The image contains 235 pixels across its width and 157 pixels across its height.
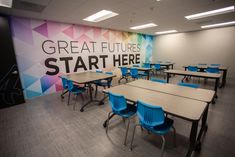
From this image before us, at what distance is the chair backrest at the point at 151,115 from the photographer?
147 cm

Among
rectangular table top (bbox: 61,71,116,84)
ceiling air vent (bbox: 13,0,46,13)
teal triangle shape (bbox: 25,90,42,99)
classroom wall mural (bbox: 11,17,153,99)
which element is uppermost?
ceiling air vent (bbox: 13,0,46,13)

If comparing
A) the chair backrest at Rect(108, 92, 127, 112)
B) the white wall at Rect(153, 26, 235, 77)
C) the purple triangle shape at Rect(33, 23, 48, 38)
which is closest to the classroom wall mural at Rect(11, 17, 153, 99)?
the purple triangle shape at Rect(33, 23, 48, 38)

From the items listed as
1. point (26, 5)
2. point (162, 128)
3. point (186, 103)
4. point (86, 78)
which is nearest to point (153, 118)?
point (162, 128)

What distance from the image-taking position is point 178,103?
5.68ft

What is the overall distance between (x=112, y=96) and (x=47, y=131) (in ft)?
5.27

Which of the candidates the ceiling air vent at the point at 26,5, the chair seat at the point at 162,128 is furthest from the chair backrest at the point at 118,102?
the ceiling air vent at the point at 26,5

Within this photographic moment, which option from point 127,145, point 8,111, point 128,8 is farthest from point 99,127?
point 128,8

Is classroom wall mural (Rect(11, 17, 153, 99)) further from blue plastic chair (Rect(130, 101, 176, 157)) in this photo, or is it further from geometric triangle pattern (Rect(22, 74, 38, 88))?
blue plastic chair (Rect(130, 101, 176, 157))

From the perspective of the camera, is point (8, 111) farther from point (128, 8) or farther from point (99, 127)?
point (128, 8)

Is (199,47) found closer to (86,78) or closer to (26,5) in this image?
(86,78)

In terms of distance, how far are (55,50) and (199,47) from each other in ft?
26.5

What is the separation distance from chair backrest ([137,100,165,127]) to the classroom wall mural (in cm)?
423

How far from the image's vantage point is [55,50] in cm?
460

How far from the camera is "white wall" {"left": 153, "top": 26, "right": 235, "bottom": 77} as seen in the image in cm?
636
